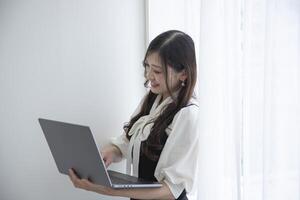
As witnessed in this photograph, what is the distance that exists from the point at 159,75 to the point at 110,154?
0.41 meters

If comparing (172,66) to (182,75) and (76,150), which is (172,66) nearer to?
(182,75)

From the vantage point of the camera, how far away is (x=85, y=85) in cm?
147

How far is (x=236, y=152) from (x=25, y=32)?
3.04 feet

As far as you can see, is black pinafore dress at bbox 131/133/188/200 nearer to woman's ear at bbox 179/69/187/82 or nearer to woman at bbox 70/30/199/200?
woman at bbox 70/30/199/200

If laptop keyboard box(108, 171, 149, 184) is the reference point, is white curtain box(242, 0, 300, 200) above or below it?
above

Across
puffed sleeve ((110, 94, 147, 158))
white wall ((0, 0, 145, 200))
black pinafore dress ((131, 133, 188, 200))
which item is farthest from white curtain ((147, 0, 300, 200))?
white wall ((0, 0, 145, 200))

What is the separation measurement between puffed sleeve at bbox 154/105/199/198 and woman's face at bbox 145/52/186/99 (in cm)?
12

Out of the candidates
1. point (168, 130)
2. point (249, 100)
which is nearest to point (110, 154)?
point (168, 130)

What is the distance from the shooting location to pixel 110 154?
143 centimetres

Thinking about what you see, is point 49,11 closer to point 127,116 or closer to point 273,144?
point 127,116

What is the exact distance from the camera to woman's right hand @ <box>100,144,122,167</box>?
4.64 ft

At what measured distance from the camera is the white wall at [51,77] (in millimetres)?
1373

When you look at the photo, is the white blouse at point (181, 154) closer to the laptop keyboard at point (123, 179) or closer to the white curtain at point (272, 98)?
the laptop keyboard at point (123, 179)

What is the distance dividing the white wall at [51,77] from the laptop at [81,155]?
22 centimetres
